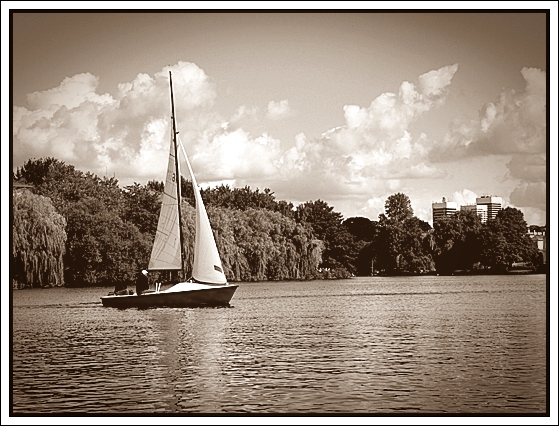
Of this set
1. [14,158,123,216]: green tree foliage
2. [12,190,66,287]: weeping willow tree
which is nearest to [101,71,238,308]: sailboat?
[14,158,123,216]: green tree foliage

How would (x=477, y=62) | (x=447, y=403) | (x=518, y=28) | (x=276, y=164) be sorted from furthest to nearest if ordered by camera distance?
(x=276, y=164) < (x=477, y=62) < (x=518, y=28) < (x=447, y=403)

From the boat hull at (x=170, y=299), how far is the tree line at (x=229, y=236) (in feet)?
4.34

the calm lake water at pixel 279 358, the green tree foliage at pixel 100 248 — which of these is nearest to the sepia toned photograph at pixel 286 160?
the calm lake water at pixel 279 358

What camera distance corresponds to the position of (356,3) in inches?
381

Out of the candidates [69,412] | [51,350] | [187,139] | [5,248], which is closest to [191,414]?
[69,412]

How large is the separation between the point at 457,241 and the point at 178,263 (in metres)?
7.34

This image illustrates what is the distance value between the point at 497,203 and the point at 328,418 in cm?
570

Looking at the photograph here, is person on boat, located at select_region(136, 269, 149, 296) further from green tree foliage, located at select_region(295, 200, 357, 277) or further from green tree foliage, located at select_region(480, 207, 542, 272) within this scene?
green tree foliage, located at select_region(295, 200, 357, 277)

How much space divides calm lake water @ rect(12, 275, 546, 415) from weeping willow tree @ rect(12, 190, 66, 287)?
0.82 m

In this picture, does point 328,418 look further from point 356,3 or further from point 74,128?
point 74,128

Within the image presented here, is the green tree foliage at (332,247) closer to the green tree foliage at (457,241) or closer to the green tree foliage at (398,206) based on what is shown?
the green tree foliage at (457,241)

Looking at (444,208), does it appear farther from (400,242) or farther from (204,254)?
(400,242)

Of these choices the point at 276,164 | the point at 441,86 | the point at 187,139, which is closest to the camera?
the point at 441,86

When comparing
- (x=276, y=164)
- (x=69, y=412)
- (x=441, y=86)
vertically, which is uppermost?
(x=441, y=86)
